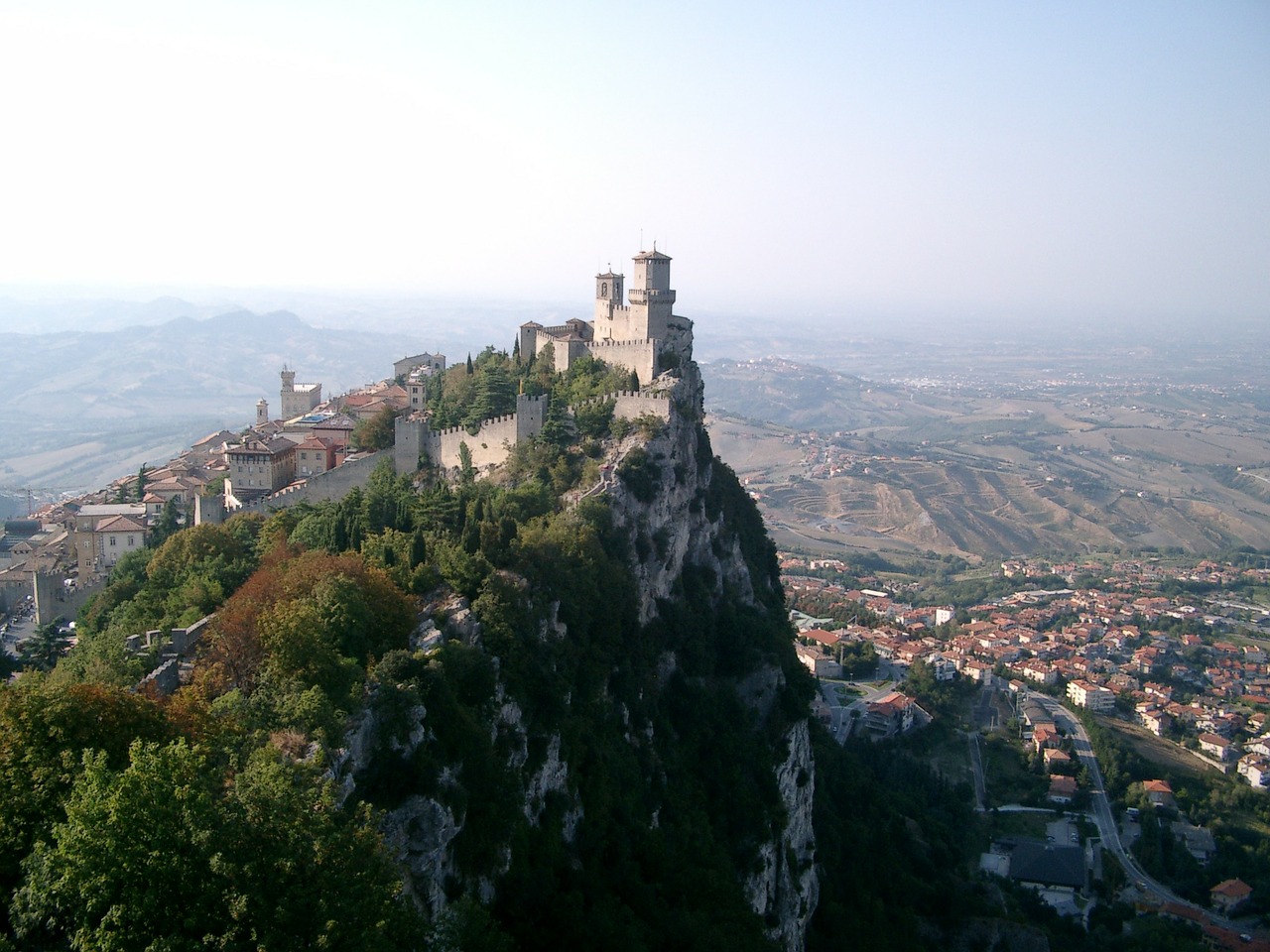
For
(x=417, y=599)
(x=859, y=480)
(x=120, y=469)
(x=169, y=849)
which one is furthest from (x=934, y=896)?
(x=120, y=469)

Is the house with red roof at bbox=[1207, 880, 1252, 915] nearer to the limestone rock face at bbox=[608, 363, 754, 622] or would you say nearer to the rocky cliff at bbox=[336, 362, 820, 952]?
the rocky cliff at bbox=[336, 362, 820, 952]

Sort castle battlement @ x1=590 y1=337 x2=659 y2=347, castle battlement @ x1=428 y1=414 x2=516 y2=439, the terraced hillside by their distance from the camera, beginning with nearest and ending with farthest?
castle battlement @ x1=428 y1=414 x2=516 y2=439
castle battlement @ x1=590 y1=337 x2=659 y2=347
the terraced hillside

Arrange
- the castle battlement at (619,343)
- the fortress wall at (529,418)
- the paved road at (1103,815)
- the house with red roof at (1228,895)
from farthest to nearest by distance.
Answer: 1. the paved road at (1103,815)
2. the house with red roof at (1228,895)
3. the castle battlement at (619,343)
4. the fortress wall at (529,418)

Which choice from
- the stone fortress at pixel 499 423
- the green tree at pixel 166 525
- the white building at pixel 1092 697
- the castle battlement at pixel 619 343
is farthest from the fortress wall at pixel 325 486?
the white building at pixel 1092 697

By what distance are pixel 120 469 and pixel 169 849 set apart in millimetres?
150617

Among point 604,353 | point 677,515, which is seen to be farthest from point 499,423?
point 677,515

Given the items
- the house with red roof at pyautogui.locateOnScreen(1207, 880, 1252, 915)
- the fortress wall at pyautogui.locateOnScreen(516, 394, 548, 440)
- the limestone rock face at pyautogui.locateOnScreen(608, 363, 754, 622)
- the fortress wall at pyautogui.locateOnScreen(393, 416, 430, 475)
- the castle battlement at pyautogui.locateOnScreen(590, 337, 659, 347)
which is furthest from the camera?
the house with red roof at pyautogui.locateOnScreen(1207, 880, 1252, 915)

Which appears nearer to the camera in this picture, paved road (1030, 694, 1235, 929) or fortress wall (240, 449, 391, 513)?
fortress wall (240, 449, 391, 513)

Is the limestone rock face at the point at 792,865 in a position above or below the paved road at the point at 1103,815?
above

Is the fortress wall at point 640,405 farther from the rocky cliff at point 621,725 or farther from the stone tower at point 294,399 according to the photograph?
the stone tower at point 294,399

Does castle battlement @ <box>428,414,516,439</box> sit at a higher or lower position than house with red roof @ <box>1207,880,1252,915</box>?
higher

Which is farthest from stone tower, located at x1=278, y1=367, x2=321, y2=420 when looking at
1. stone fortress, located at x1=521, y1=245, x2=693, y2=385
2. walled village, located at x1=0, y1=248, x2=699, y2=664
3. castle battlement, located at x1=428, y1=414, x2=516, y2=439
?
castle battlement, located at x1=428, y1=414, x2=516, y2=439

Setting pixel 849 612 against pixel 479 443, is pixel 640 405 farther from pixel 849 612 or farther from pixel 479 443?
pixel 849 612

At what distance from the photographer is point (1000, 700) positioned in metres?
73.5
